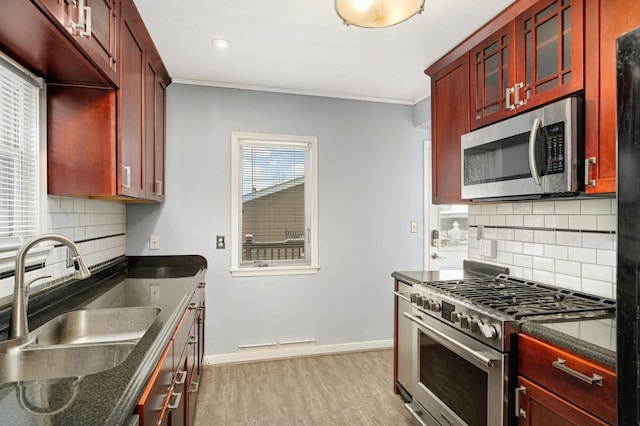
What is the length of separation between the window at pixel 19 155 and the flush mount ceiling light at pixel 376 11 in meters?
1.40

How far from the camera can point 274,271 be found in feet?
10.7

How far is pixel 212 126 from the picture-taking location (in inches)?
124

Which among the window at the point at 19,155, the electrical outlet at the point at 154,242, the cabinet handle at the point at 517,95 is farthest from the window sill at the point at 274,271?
the cabinet handle at the point at 517,95

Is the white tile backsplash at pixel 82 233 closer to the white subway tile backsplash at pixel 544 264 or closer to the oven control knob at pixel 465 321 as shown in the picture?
the oven control knob at pixel 465 321

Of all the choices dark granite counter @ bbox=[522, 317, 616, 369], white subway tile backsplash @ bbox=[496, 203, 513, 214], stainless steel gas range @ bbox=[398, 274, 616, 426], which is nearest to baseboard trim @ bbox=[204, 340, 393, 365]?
stainless steel gas range @ bbox=[398, 274, 616, 426]

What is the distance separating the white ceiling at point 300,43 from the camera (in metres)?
2.02

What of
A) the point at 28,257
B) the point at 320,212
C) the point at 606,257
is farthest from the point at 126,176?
the point at 606,257

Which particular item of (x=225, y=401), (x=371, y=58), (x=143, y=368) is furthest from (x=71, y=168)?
(x=371, y=58)

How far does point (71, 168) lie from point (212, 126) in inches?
60.9

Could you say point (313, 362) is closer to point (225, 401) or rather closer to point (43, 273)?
point (225, 401)

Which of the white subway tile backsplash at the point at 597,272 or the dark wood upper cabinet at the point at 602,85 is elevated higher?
the dark wood upper cabinet at the point at 602,85

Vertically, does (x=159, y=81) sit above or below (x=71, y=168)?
above

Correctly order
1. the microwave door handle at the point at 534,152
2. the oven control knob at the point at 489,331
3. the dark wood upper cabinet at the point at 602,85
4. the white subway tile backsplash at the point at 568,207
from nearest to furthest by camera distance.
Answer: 1. the dark wood upper cabinet at the point at 602,85
2. the oven control knob at the point at 489,331
3. the microwave door handle at the point at 534,152
4. the white subway tile backsplash at the point at 568,207

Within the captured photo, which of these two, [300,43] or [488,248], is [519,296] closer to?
[488,248]
